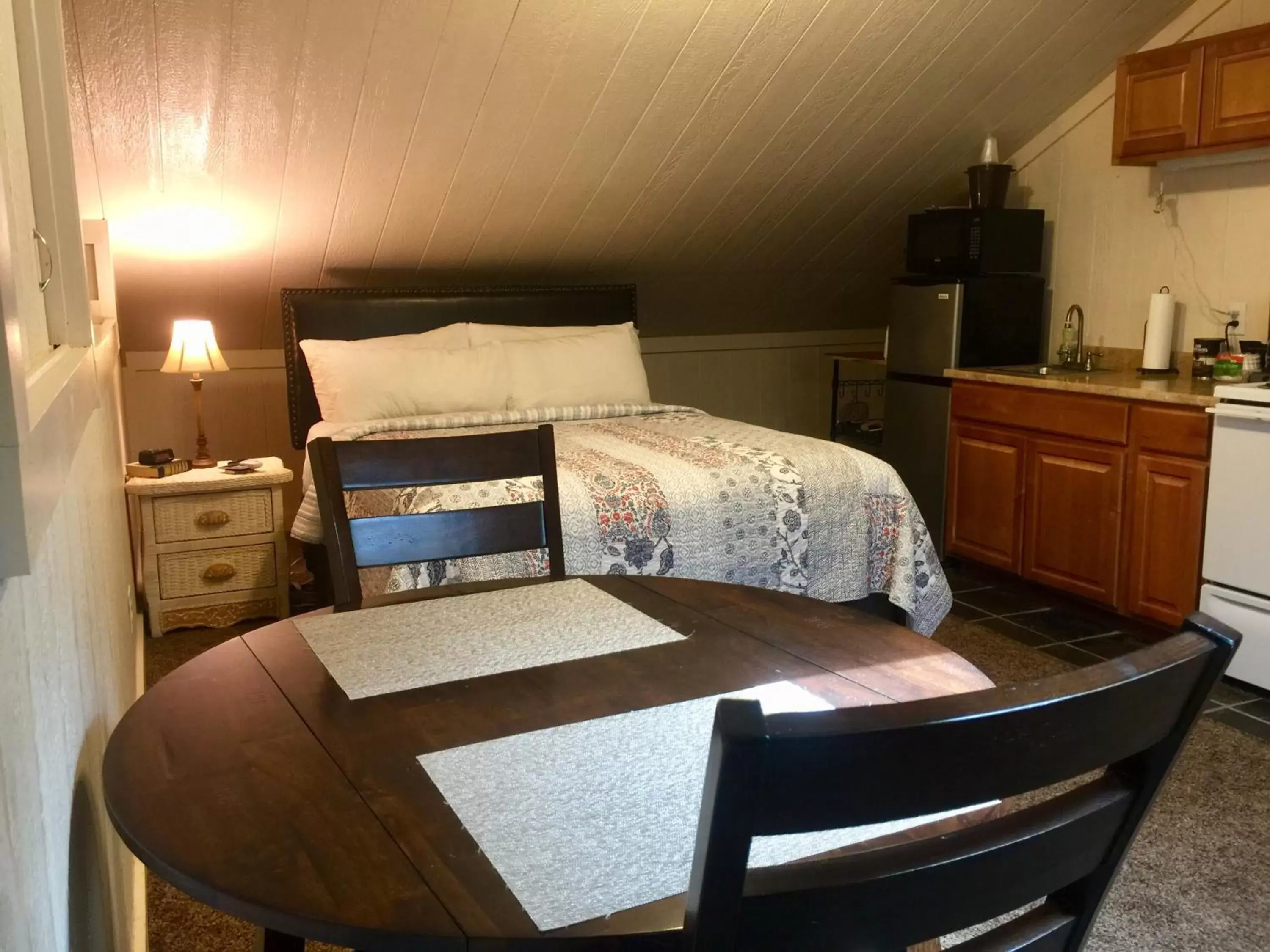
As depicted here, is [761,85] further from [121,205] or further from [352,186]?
[121,205]

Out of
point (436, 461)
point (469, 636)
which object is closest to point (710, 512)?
point (436, 461)

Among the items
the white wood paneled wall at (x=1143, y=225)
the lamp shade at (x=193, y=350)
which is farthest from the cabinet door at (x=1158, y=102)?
the lamp shade at (x=193, y=350)

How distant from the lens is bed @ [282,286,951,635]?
Result: 2789 mm

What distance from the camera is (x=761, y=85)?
3.84m

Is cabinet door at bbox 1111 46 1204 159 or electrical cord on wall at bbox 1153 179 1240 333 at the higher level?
cabinet door at bbox 1111 46 1204 159

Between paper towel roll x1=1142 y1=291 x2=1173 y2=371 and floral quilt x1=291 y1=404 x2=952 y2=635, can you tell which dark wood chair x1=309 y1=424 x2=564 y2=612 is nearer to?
floral quilt x1=291 y1=404 x2=952 y2=635

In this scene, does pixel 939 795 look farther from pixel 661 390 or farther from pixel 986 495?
pixel 661 390

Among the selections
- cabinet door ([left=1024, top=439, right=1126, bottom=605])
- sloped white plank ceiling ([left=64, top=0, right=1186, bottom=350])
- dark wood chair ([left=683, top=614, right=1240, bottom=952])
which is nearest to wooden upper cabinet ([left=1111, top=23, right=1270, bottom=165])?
sloped white plank ceiling ([left=64, top=0, right=1186, bottom=350])

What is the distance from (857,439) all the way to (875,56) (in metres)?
2.04

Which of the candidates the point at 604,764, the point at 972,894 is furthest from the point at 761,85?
the point at 972,894

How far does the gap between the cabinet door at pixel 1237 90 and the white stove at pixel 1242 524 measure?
88 cm

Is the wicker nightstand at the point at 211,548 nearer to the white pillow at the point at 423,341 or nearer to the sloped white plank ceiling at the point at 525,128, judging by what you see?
the white pillow at the point at 423,341

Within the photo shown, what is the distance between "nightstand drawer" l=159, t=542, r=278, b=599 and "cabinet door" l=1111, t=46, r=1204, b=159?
11.1 ft

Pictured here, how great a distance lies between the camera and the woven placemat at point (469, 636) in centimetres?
131
